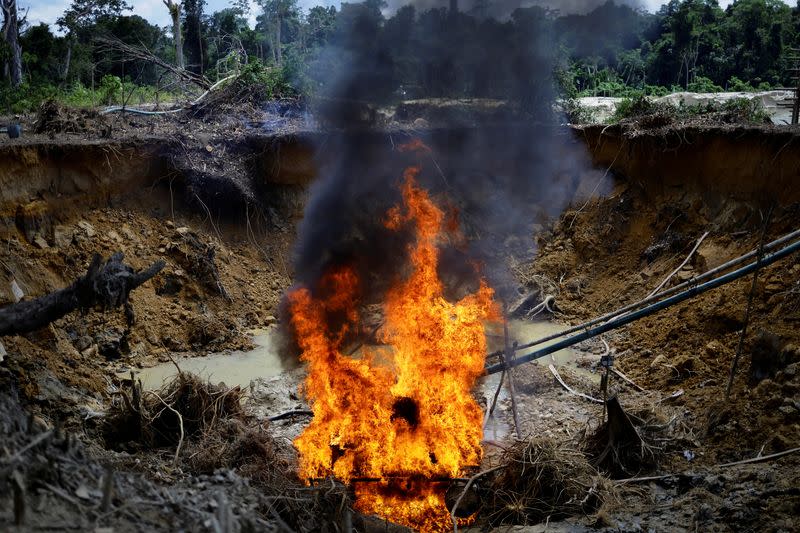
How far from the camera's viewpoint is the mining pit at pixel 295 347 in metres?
6.44

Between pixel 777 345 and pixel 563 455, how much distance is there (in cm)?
379

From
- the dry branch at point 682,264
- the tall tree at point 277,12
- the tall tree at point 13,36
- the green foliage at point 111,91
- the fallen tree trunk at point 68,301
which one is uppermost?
the tall tree at point 277,12

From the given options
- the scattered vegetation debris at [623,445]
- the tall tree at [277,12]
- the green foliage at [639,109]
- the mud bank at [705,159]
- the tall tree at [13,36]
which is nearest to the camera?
the scattered vegetation debris at [623,445]

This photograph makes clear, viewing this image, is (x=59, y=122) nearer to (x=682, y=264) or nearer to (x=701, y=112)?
(x=682, y=264)

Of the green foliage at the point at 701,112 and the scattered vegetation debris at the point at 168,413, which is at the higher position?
the green foliage at the point at 701,112

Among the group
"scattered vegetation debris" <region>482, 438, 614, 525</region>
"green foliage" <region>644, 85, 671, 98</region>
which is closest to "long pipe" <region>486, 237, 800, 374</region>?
"scattered vegetation debris" <region>482, 438, 614, 525</region>

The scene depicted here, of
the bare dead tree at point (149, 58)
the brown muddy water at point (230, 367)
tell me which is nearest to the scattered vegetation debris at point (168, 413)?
the brown muddy water at point (230, 367)

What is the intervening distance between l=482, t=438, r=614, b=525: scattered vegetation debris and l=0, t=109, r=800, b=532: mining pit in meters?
0.03

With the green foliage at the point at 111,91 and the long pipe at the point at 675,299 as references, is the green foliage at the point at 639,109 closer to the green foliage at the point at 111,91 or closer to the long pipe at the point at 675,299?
the long pipe at the point at 675,299

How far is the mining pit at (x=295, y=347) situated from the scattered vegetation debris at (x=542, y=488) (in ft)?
0.09

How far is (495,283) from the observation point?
15.6 metres

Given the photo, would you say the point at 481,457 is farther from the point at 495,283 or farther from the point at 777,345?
the point at 495,283

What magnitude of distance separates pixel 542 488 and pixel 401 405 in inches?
82.5

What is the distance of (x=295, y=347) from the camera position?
39.7ft
